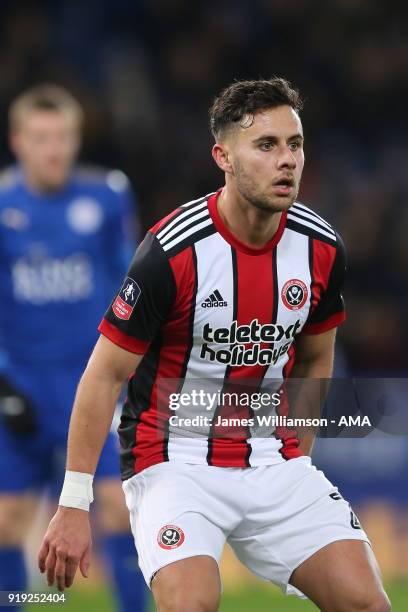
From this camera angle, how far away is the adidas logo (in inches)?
147

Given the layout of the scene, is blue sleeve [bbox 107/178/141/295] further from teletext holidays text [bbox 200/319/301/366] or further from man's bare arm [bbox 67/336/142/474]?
man's bare arm [bbox 67/336/142/474]

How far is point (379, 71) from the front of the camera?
10.5 m

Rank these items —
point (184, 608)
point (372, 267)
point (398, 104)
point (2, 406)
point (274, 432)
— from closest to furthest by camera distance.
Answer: point (184, 608), point (274, 432), point (2, 406), point (372, 267), point (398, 104)

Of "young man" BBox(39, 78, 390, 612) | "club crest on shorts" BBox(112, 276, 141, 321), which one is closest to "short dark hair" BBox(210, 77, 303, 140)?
"young man" BBox(39, 78, 390, 612)

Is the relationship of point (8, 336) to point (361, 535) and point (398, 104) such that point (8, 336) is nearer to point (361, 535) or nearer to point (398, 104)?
point (361, 535)

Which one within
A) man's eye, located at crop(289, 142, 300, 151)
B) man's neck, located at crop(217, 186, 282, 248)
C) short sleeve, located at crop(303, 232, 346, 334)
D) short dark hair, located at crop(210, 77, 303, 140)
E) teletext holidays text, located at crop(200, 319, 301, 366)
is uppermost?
short dark hair, located at crop(210, 77, 303, 140)

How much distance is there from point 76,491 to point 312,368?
93cm

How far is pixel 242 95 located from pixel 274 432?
1.06 meters

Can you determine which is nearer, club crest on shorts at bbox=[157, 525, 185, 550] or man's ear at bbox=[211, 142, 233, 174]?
club crest on shorts at bbox=[157, 525, 185, 550]

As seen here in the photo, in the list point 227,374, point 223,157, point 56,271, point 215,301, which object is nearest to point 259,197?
point 223,157

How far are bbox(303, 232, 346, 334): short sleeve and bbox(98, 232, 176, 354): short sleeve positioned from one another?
54 cm

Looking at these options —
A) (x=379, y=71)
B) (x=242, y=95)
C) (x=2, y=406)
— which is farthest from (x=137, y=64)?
(x=242, y=95)

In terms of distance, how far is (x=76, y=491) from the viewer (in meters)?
3.56

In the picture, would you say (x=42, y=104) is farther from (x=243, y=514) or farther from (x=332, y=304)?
(x=243, y=514)
